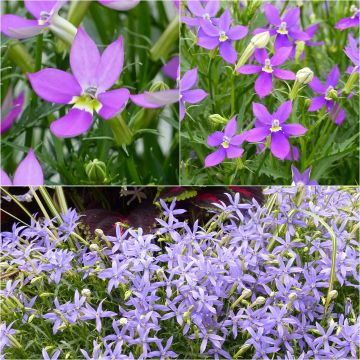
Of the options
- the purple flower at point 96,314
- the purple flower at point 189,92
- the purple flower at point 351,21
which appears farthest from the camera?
the purple flower at point 351,21

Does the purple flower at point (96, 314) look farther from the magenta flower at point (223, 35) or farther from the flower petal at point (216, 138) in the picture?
the magenta flower at point (223, 35)

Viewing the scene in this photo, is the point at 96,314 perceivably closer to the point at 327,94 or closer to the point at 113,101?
the point at 113,101

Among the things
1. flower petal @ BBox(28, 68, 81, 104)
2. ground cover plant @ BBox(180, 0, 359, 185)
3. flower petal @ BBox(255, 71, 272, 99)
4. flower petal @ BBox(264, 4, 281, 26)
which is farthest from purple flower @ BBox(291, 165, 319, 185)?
flower petal @ BBox(28, 68, 81, 104)

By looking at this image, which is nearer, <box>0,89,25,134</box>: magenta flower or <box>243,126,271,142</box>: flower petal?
<box>243,126,271,142</box>: flower petal

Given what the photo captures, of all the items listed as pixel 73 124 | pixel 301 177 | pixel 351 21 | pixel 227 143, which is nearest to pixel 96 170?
pixel 73 124

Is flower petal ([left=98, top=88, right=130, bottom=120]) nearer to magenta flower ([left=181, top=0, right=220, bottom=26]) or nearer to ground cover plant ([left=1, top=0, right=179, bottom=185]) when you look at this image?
ground cover plant ([left=1, top=0, right=179, bottom=185])

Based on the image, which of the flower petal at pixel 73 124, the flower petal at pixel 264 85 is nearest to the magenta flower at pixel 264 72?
the flower petal at pixel 264 85

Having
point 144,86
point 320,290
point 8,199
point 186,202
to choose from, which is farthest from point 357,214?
point 8,199
